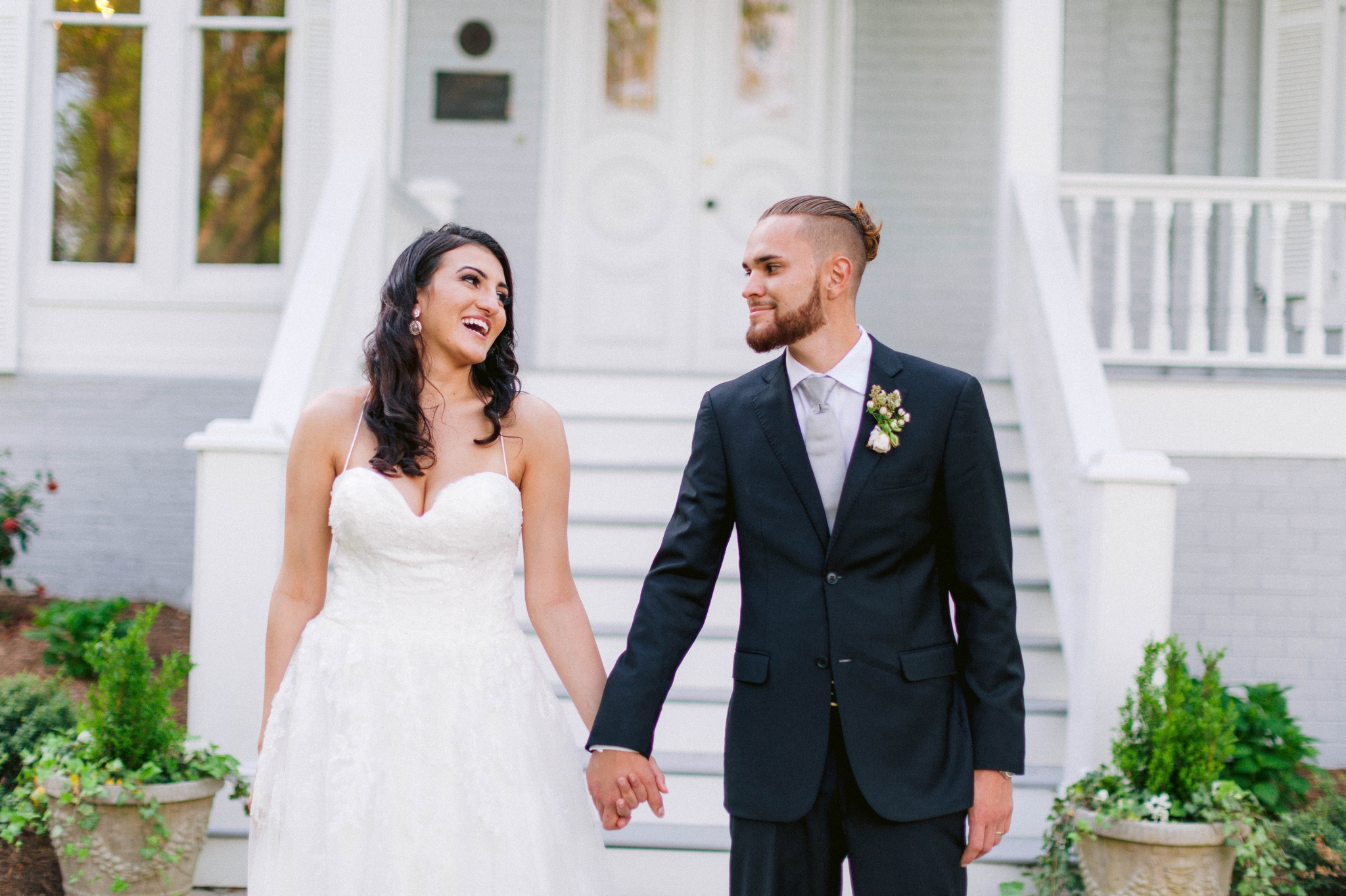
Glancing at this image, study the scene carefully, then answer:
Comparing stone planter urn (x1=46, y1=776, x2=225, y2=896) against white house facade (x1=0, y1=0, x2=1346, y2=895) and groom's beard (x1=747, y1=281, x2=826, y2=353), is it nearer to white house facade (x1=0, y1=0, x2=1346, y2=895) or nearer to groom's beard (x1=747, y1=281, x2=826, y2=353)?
white house facade (x1=0, y1=0, x2=1346, y2=895)

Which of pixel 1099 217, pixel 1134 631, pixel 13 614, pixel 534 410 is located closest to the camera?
pixel 534 410

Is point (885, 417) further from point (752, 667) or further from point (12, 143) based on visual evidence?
point (12, 143)

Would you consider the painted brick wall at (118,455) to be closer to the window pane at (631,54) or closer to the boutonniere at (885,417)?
the window pane at (631,54)

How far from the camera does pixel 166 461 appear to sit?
22.0 feet

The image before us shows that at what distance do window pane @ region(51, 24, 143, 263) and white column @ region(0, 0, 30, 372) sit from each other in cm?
20

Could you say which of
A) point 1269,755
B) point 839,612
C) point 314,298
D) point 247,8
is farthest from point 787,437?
point 247,8

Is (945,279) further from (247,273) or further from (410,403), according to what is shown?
(410,403)

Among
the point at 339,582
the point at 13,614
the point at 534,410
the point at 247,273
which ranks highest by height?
the point at 247,273

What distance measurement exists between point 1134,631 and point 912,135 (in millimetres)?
4315

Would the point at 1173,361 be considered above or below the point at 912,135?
below

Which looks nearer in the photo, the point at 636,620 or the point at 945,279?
the point at 636,620

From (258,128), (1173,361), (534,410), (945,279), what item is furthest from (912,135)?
(534,410)

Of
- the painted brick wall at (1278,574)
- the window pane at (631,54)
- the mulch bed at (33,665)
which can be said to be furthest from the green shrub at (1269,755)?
the window pane at (631,54)

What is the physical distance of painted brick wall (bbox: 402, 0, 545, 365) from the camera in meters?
7.39
